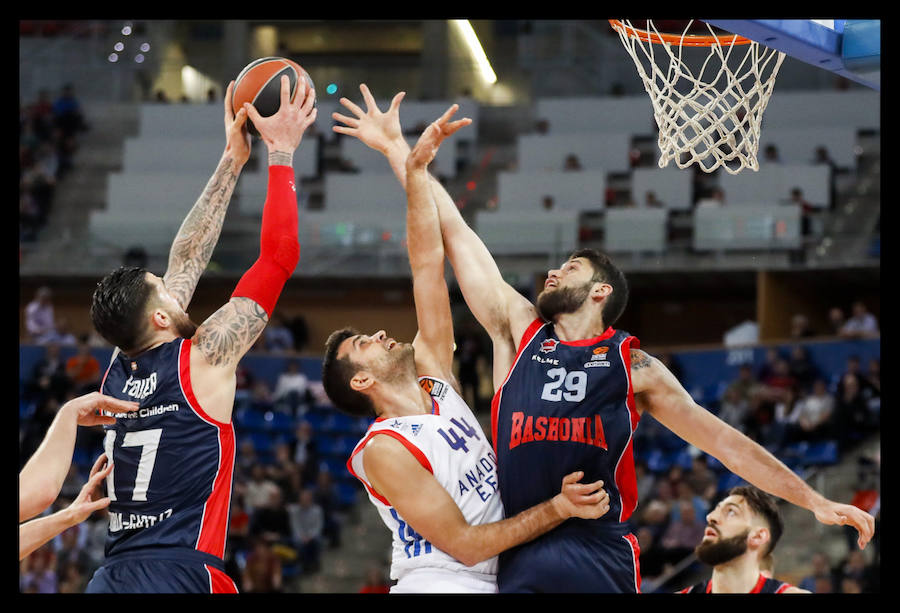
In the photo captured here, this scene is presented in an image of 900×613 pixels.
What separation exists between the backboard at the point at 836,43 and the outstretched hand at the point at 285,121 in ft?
5.97

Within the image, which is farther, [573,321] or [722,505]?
[722,505]

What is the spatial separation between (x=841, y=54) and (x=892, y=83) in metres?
0.73

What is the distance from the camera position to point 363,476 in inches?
171

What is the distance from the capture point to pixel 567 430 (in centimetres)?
422

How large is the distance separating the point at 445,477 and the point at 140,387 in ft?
3.79

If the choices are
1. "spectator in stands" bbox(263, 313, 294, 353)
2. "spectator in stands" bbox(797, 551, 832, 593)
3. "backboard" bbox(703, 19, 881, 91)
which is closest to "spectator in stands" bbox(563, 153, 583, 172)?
"spectator in stands" bbox(263, 313, 294, 353)

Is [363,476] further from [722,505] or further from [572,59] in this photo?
[572,59]

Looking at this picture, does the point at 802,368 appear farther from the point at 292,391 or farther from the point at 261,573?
the point at 261,573

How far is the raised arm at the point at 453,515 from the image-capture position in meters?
4.04

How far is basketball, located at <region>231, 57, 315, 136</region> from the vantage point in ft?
15.5

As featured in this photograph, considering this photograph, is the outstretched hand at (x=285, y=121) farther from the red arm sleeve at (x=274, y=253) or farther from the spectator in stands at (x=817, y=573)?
the spectator in stands at (x=817, y=573)

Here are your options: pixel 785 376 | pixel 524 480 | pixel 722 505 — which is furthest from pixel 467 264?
pixel 785 376

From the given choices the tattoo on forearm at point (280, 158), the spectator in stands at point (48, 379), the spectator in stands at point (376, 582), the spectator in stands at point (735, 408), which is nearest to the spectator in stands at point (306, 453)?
the spectator in stands at point (376, 582)

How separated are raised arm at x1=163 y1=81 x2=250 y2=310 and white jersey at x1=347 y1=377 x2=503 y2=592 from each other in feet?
3.57
